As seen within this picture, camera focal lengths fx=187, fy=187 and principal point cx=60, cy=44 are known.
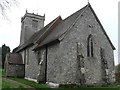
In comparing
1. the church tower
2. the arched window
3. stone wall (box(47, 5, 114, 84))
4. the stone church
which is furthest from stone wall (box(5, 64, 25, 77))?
the arched window

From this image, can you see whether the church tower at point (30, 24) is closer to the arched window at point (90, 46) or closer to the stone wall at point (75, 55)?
the stone wall at point (75, 55)

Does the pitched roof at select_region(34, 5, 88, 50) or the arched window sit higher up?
the pitched roof at select_region(34, 5, 88, 50)

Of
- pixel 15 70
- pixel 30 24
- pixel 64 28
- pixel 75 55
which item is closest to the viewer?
pixel 75 55

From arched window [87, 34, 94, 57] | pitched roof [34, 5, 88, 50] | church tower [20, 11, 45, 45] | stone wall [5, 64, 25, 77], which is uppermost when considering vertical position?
church tower [20, 11, 45, 45]

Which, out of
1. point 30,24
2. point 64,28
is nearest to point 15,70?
point 30,24

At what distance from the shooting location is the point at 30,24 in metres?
42.3

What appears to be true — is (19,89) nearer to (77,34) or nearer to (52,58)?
(52,58)

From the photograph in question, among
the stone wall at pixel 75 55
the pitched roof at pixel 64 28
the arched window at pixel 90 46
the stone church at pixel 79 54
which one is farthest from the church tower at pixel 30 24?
the arched window at pixel 90 46

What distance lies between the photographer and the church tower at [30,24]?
4175 centimetres

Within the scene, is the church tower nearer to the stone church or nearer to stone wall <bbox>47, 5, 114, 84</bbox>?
the stone church

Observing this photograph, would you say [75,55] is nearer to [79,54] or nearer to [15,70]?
[79,54]

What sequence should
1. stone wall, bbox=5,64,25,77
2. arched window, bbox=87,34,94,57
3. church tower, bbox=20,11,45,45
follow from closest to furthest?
arched window, bbox=87,34,94,57
stone wall, bbox=5,64,25,77
church tower, bbox=20,11,45,45

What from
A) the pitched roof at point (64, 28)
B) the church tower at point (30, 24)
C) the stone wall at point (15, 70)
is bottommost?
the stone wall at point (15, 70)

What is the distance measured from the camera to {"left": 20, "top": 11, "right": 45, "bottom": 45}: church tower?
41750mm
